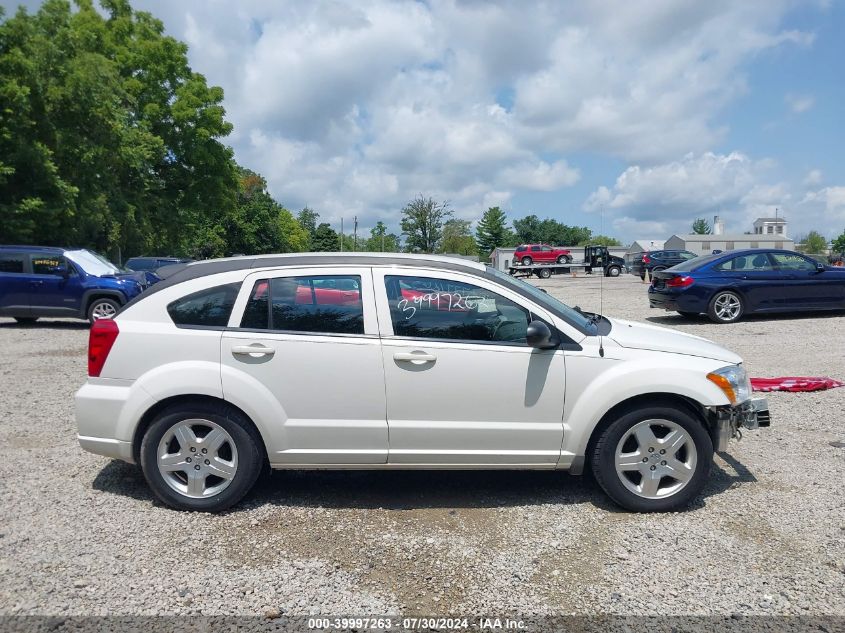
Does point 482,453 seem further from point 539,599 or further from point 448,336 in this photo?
point 539,599

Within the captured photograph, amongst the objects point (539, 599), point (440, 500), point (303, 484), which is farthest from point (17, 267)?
point (539, 599)

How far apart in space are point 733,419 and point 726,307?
382 inches

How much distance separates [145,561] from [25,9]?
93.3 ft

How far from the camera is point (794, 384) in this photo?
7.05m

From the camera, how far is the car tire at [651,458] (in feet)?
13.0

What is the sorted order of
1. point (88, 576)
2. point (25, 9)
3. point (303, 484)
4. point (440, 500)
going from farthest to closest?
point (25, 9) < point (303, 484) < point (440, 500) < point (88, 576)

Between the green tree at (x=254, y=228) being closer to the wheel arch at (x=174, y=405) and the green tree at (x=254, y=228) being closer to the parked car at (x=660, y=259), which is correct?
the parked car at (x=660, y=259)

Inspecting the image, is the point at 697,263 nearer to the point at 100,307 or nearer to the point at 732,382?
the point at 732,382

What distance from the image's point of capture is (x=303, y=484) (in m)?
4.55

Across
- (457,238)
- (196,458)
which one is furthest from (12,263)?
(457,238)

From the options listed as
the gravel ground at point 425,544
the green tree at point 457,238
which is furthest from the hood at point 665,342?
the green tree at point 457,238

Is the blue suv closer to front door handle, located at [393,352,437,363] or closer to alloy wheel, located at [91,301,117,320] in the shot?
alloy wheel, located at [91,301,117,320]

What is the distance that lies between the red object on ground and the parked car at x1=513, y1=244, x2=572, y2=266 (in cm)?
4044

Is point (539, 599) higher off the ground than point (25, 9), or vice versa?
point (25, 9)
